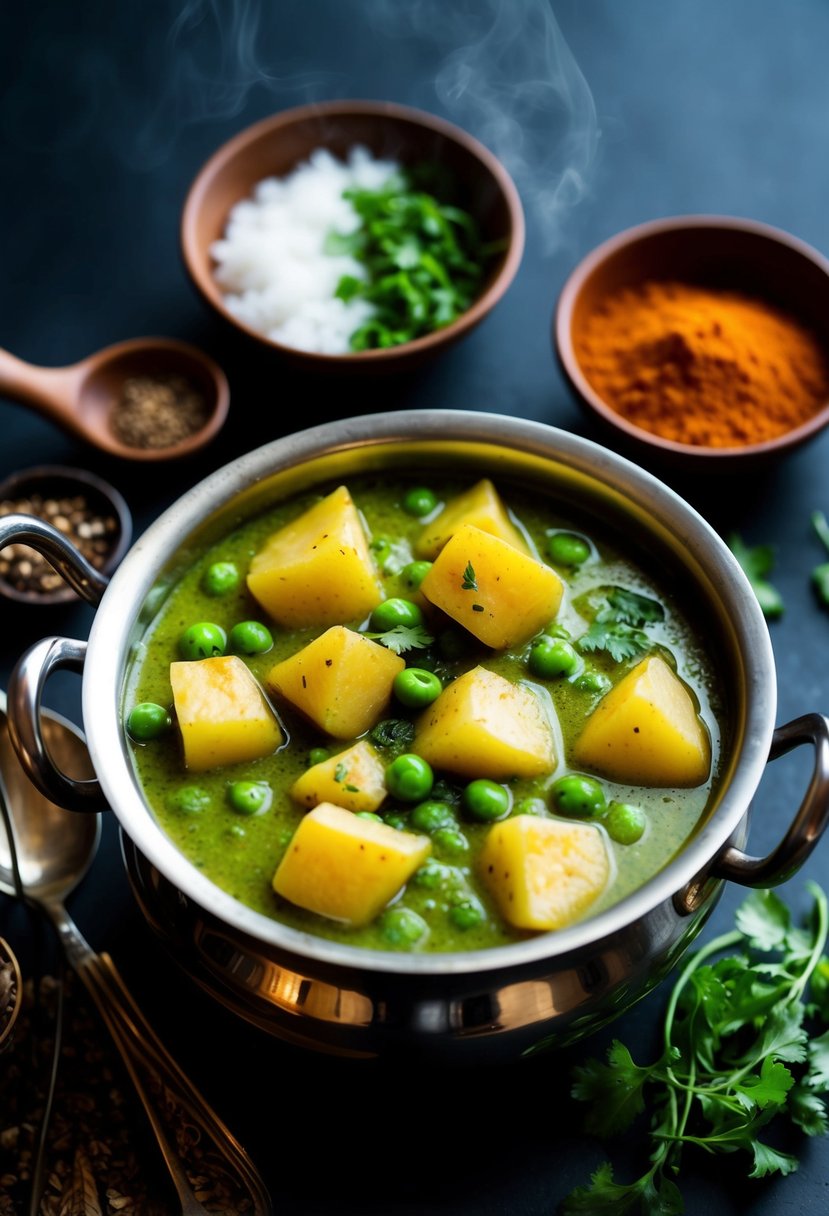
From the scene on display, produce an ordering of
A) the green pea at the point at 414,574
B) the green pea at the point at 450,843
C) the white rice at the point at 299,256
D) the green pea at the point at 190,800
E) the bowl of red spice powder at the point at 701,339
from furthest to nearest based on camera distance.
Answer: the white rice at the point at 299,256 → the bowl of red spice powder at the point at 701,339 → the green pea at the point at 414,574 → the green pea at the point at 190,800 → the green pea at the point at 450,843

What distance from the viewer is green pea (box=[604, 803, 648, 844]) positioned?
9.29 feet

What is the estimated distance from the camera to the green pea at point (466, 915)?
269cm

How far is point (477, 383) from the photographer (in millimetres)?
4566

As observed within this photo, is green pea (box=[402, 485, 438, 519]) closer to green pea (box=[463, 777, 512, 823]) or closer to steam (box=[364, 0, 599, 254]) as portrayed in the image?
green pea (box=[463, 777, 512, 823])

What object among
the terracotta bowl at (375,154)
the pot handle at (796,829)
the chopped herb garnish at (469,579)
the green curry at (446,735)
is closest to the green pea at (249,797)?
the green curry at (446,735)

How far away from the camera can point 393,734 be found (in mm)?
3010

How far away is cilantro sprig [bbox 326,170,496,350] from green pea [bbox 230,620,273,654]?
5.00 feet

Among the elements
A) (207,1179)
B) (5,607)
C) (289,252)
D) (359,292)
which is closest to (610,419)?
(359,292)

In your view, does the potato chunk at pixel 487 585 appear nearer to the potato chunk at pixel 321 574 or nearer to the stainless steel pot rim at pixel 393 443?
the potato chunk at pixel 321 574

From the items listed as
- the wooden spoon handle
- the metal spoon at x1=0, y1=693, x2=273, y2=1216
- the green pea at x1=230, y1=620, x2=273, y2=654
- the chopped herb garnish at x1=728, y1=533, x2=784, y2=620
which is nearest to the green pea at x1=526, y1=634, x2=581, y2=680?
the green pea at x1=230, y1=620, x2=273, y2=654

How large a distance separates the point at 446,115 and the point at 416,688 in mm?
3238

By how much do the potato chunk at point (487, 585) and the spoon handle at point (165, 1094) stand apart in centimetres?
134

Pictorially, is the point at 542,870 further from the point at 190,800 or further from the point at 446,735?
the point at 190,800

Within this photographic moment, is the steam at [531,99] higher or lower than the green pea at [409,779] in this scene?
higher
